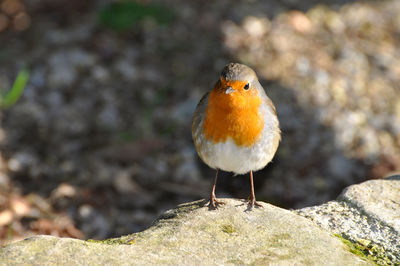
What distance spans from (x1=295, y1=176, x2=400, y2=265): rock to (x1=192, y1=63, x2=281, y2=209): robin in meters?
0.47

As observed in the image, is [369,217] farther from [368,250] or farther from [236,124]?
[236,124]

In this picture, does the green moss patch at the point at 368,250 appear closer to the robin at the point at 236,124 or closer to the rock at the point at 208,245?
the rock at the point at 208,245

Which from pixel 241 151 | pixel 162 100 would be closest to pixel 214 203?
pixel 241 151

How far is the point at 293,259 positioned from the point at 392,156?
339 centimetres

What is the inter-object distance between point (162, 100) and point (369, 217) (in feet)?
12.1

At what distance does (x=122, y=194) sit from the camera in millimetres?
5359

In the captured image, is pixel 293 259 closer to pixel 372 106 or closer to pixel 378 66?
pixel 372 106

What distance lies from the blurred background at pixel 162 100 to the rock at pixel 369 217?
78.1 inches

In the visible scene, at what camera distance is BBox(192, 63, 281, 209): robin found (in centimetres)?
334

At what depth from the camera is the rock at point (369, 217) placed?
2.81 meters

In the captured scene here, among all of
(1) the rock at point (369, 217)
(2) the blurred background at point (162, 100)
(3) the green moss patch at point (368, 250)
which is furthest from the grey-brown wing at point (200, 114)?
(2) the blurred background at point (162, 100)

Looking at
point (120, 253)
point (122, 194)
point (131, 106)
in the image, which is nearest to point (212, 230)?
point (120, 253)

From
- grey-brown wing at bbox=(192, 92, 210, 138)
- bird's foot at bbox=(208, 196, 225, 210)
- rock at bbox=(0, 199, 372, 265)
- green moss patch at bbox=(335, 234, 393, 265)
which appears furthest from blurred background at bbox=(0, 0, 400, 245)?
green moss patch at bbox=(335, 234, 393, 265)

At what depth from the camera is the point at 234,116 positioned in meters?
3.35
